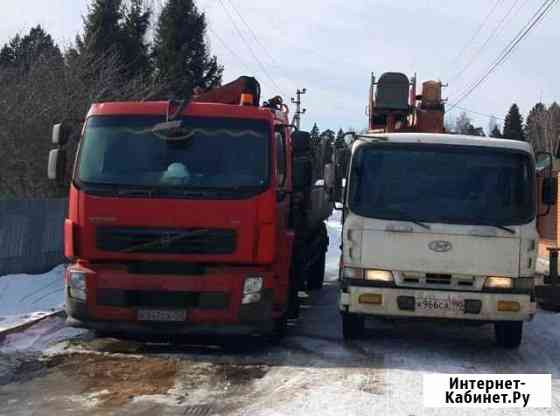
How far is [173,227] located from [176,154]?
0.88 m

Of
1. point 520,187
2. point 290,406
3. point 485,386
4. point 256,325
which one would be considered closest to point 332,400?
point 290,406

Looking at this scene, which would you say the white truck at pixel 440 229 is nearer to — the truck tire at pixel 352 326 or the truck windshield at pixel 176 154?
the truck tire at pixel 352 326

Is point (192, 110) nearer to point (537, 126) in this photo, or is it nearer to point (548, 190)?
point (548, 190)

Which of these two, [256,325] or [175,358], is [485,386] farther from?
[175,358]

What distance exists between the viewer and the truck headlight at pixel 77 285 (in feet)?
31.0

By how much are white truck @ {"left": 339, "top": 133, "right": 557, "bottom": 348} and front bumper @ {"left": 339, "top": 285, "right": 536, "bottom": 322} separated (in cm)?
1

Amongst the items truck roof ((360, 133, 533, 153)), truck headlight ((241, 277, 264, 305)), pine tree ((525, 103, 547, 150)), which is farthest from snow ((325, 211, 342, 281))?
pine tree ((525, 103, 547, 150))

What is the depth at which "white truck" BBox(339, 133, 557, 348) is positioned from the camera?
9539mm

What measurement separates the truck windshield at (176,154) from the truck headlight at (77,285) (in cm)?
103

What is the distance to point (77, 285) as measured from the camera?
31.1ft

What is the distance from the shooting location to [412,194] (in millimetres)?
9812

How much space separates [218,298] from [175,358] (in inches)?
32.6

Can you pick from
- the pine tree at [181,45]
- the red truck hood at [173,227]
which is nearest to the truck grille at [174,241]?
the red truck hood at [173,227]

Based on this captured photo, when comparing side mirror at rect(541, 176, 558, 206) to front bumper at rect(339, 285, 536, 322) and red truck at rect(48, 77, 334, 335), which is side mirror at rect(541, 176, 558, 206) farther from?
red truck at rect(48, 77, 334, 335)
